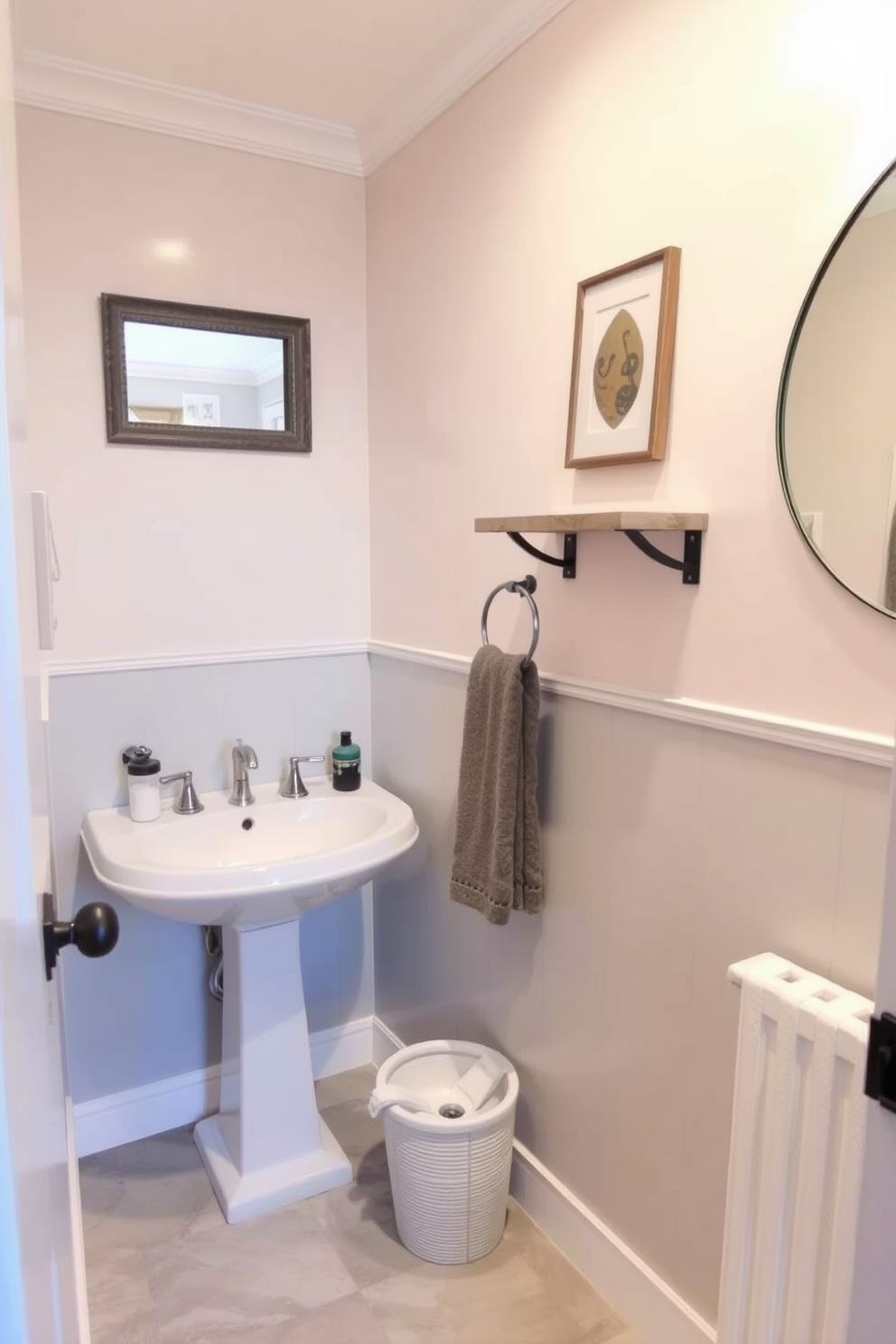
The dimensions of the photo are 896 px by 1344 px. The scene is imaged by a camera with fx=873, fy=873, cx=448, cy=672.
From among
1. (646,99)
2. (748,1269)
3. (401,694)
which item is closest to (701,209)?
(646,99)

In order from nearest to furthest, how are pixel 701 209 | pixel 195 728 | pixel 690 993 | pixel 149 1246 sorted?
pixel 701 209 → pixel 690 993 → pixel 149 1246 → pixel 195 728

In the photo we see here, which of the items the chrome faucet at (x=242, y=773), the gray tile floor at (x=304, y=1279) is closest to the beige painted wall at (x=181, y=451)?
the chrome faucet at (x=242, y=773)

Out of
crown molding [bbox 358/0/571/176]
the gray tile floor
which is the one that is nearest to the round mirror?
crown molding [bbox 358/0/571/176]

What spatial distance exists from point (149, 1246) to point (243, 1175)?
0.22 meters

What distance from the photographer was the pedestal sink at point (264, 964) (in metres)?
1.79

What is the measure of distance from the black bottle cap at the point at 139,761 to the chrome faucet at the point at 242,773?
179 mm

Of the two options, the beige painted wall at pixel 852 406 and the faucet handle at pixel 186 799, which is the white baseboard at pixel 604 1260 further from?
the beige painted wall at pixel 852 406

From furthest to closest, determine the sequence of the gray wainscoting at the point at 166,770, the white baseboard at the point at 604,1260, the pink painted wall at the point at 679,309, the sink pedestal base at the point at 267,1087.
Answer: the gray wainscoting at the point at 166,770 < the sink pedestal base at the point at 267,1087 < the white baseboard at the point at 604,1260 < the pink painted wall at the point at 679,309

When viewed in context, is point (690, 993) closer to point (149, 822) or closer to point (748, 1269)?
point (748, 1269)

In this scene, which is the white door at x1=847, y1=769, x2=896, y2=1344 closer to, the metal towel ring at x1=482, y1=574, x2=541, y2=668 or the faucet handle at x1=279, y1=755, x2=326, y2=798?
the metal towel ring at x1=482, y1=574, x2=541, y2=668

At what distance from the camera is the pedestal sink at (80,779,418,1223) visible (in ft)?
5.89

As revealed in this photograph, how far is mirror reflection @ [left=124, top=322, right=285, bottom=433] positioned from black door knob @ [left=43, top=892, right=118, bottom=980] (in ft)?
4.84

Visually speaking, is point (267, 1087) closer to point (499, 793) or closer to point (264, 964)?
point (264, 964)

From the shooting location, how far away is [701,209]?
4.31ft
